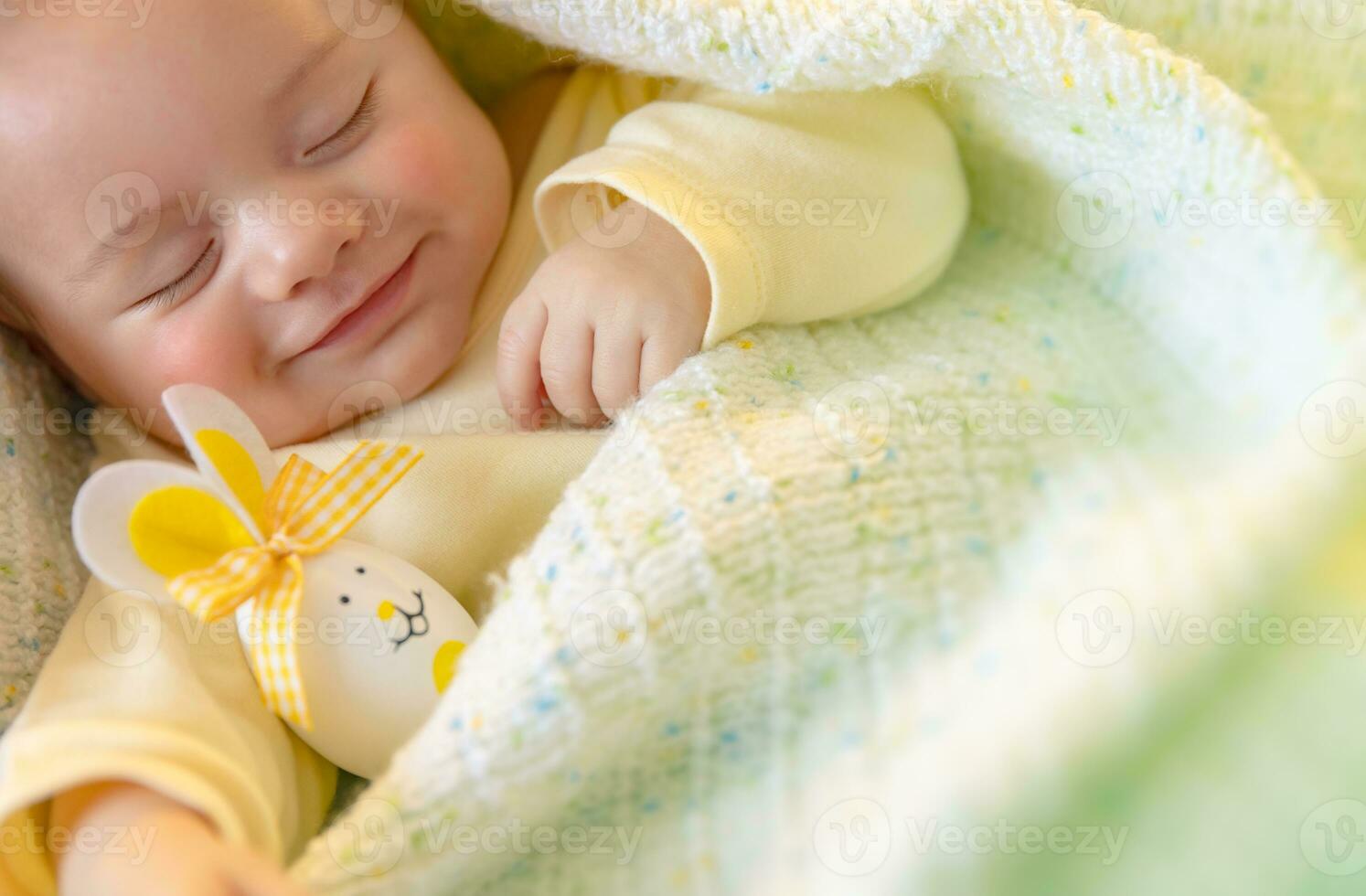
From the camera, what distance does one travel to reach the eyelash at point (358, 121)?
90 cm

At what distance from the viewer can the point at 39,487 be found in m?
0.97

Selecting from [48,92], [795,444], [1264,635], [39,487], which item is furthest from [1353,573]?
[39,487]

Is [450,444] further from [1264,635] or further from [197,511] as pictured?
[1264,635]

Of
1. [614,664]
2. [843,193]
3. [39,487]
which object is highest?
[843,193]

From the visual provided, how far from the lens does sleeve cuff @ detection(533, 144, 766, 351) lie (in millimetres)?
830

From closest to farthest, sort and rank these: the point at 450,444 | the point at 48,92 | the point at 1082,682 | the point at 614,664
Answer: the point at 1082,682
the point at 614,664
the point at 48,92
the point at 450,444

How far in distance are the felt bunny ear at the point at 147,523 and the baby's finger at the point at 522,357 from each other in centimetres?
26

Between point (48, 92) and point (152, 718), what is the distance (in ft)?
1.53
